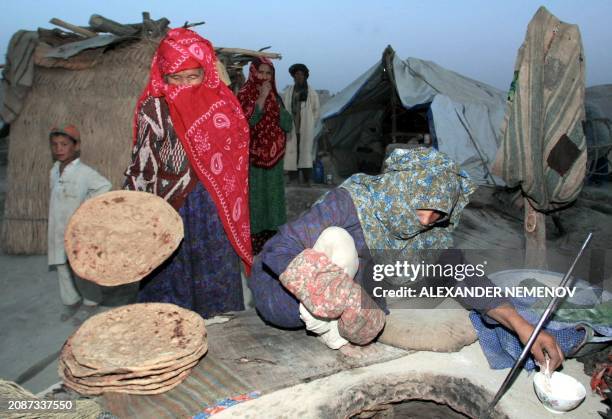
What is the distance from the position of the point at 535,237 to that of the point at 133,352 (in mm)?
2181

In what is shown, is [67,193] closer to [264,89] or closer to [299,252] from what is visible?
[264,89]

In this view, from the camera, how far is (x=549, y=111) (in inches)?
93.0

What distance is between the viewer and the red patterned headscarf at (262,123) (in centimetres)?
388

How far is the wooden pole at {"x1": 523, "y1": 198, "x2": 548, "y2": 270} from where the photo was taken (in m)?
2.64

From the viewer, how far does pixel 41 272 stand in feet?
13.0

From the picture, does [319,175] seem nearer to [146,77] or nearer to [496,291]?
[146,77]

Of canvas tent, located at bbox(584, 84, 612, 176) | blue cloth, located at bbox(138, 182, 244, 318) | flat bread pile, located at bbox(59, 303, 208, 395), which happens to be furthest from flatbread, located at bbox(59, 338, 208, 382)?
canvas tent, located at bbox(584, 84, 612, 176)

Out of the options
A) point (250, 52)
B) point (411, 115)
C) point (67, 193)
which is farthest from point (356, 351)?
point (411, 115)

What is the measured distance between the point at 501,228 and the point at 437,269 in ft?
13.3

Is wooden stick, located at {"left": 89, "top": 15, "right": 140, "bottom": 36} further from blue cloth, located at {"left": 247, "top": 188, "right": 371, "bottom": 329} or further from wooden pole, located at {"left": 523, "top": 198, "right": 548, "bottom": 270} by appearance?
wooden pole, located at {"left": 523, "top": 198, "right": 548, "bottom": 270}

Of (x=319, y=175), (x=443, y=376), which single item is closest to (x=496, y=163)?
(x=443, y=376)

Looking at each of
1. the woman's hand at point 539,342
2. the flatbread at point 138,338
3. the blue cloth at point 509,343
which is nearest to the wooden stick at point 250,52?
the flatbread at point 138,338

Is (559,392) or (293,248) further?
(293,248)

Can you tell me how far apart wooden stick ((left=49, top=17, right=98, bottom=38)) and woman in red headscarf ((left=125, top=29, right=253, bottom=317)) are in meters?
2.36
